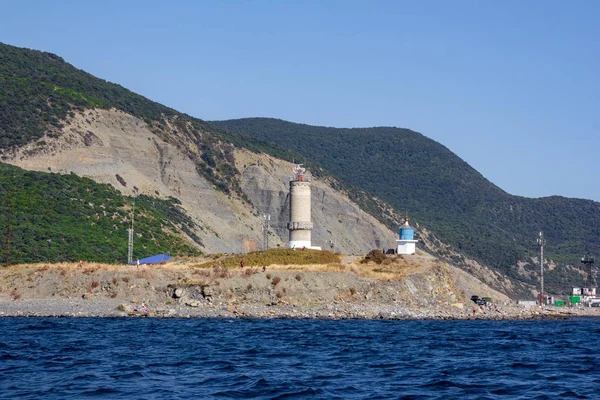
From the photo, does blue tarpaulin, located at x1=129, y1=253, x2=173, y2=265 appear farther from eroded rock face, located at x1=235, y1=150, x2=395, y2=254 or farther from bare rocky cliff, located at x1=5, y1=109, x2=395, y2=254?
eroded rock face, located at x1=235, y1=150, x2=395, y2=254

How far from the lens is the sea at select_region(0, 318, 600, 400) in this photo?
2589cm

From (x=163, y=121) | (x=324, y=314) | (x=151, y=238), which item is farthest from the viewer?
(x=163, y=121)

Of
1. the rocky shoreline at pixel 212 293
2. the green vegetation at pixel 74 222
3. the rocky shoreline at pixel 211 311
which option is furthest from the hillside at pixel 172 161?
the rocky shoreline at pixel 211 311

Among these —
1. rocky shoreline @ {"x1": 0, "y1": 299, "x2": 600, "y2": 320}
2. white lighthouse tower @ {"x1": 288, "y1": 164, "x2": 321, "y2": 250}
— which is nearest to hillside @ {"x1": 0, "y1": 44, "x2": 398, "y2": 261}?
white lighthouse tower @ {"x1": 288, "y1": 164, "x2": 321, "y2": 250}

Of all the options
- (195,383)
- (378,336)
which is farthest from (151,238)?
(195,383)

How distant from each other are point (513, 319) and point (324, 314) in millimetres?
18867

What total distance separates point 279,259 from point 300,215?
673cm

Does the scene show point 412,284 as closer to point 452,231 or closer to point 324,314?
point 324,314

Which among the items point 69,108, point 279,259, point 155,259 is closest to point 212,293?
point 279,259

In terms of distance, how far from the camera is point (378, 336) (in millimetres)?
43281

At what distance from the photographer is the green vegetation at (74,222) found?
71375 millimetres

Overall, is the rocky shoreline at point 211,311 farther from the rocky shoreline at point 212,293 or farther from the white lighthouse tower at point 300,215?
the white lighthouse tower at point 300,215

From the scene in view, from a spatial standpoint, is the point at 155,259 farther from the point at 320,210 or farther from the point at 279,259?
the point at 320,210

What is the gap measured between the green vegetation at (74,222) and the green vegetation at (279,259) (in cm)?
1251
